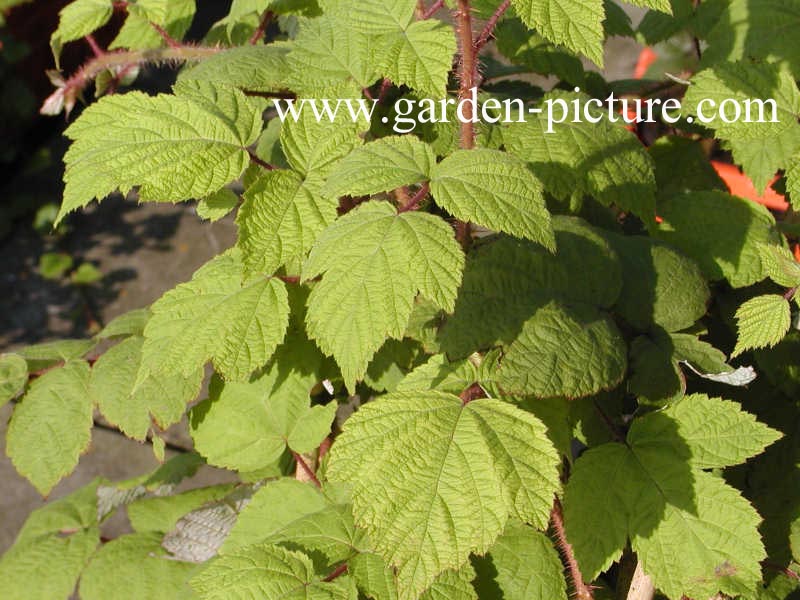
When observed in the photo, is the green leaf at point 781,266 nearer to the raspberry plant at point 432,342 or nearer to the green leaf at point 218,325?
the raspberry plant at point 432,342

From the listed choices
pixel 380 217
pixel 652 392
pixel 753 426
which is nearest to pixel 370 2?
pixel 380 217

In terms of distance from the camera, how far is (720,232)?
1614 mm

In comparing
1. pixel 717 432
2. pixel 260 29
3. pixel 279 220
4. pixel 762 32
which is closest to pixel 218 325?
pixel 279 220

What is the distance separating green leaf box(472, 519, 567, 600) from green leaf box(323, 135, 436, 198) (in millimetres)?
591

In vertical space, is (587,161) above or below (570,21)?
below

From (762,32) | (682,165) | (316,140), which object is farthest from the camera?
(682,165)

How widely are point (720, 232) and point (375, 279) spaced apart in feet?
2.75

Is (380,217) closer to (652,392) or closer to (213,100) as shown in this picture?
(213,100)

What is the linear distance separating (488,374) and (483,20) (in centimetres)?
66

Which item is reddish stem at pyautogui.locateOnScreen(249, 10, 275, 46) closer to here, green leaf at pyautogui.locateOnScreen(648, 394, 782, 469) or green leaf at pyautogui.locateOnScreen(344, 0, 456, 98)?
green leaf at pyautogui.locateOnScreen(344, 0, 456, 98)

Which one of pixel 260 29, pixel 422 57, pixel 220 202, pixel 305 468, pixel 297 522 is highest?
pixel 422 57

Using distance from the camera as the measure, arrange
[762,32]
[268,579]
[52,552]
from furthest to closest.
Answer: [762,32] < [52,552] < [268,579]

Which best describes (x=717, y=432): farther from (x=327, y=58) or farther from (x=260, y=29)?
(x=260, y=29)

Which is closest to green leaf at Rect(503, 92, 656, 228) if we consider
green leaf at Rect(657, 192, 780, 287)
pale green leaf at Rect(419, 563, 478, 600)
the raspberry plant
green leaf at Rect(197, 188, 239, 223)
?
the raspberry plant
